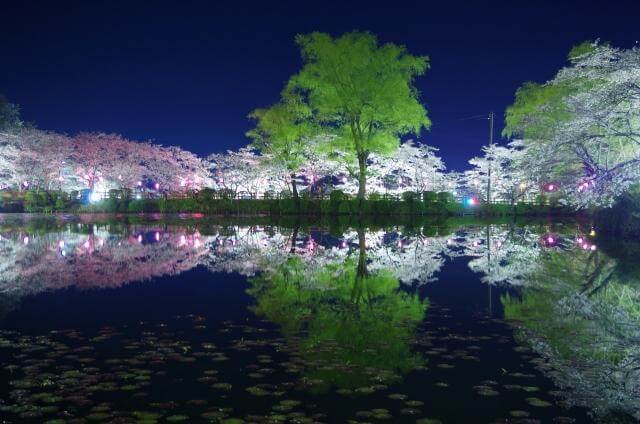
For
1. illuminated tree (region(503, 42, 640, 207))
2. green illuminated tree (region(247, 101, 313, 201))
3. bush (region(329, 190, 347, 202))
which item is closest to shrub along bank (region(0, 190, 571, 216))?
bush (region(329, 190, 347, 202))

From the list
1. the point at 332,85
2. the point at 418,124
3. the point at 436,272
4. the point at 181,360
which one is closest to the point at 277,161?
the point at 332,85

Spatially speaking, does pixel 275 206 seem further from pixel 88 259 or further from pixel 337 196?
pixel 88 259

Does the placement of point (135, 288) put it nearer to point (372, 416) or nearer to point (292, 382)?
point (292, 382)

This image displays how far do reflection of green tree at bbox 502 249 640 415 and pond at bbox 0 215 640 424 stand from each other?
35 millimetres

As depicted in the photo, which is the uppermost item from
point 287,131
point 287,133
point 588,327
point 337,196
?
point 287,131

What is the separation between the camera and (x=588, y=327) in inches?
335

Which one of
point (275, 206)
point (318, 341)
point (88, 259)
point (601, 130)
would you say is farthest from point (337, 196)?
point (318, 341)

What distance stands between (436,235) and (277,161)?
77.6 feet

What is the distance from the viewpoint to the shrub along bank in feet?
146

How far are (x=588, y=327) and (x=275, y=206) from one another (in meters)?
39.1

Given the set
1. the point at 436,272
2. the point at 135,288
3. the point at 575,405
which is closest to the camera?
the point at 575,405

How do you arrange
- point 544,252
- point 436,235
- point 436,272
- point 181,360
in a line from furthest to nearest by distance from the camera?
1. point 436,235
2. point 544,252
3. point 436,272
4. point 181,360

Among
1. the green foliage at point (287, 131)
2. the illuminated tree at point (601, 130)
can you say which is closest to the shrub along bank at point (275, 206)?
the green foliage at point (287, 131)

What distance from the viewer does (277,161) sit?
47406 millimetres
